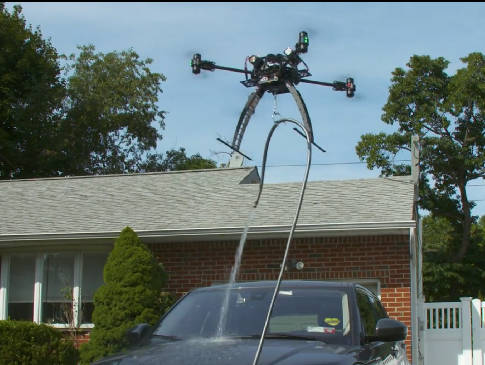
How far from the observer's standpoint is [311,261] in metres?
13.2

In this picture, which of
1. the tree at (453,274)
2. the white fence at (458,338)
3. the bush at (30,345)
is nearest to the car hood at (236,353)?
the bush at (30,345)

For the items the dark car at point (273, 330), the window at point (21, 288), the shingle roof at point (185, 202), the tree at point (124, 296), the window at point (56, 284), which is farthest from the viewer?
the window at point (21, 288)

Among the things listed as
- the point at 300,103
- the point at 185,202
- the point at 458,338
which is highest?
the point at 300,103

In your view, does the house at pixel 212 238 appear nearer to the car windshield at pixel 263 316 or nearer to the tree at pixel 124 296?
the tree at pixel 124 296

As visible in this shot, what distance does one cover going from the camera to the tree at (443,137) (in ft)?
105

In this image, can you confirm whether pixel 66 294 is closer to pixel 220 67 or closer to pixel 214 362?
pixel 220 67

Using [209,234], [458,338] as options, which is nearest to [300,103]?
[209,234]

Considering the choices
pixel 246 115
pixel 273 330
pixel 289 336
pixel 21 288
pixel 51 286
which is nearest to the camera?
pixel 289 336

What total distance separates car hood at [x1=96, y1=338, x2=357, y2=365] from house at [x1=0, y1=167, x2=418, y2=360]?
7557 millimetres

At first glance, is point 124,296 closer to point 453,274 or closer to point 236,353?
point 236,353

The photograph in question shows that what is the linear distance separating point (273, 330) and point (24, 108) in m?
31.0

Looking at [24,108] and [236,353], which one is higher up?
[24,108]

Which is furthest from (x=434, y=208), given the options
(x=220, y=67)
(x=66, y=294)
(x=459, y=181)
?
(x=220, y=67)

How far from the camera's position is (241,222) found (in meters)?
13.3
